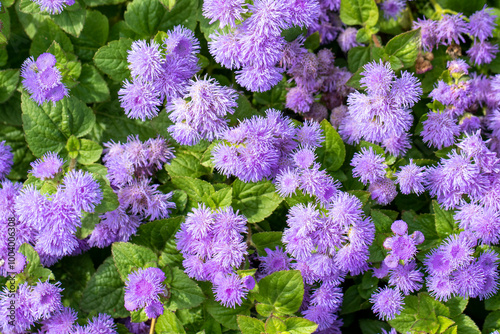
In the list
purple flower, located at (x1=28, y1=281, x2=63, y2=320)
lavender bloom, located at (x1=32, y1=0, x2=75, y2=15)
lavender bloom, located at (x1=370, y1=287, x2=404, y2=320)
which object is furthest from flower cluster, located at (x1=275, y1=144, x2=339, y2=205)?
lavender bloom, located at (x1=32, y1=0, x2=75, y2=15)

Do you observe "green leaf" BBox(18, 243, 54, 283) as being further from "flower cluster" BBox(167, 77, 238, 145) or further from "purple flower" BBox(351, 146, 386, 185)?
"purple flower" BBox(351, 146, 386, 185)

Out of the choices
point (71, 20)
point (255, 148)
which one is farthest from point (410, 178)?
point (71, 20)

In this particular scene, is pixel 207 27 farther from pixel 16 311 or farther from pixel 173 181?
pixel 16 311

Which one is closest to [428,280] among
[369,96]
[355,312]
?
[355,312]

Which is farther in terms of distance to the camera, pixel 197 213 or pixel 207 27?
pixel 207 27

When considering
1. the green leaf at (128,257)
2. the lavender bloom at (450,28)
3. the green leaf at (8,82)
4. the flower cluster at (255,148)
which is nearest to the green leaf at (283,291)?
the flower cluster at (255,148)

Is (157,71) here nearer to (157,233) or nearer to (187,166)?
(187,166)
